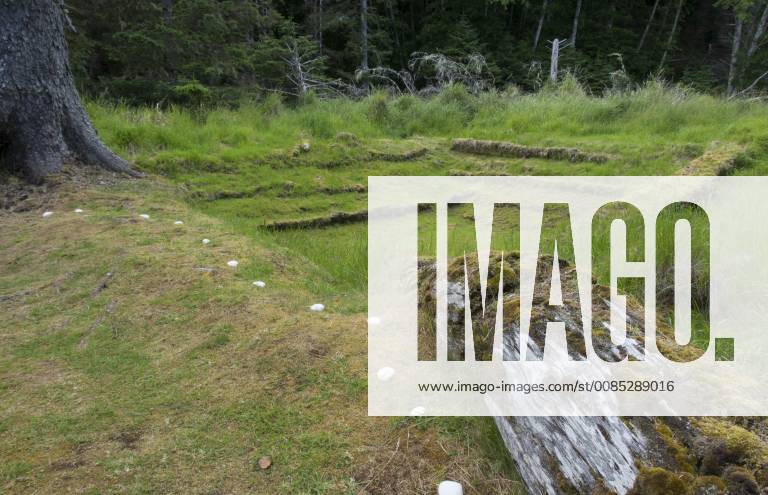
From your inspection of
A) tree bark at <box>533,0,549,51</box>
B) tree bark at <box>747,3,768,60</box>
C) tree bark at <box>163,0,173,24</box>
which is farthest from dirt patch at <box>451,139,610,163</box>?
tree bark at <box>533,0,549,51</box>

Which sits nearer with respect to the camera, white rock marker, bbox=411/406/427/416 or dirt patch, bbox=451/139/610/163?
white rock marker, bbox=411/406/427/416

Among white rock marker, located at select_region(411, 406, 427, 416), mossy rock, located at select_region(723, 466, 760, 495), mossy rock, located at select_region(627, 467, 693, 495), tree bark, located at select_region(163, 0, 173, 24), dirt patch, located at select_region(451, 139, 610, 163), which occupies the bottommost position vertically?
white rock marker, located at select_region(411, 406, 427, 416)

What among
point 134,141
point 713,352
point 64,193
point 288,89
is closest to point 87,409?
point 713,352

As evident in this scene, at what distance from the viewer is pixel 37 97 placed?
5062 millimetres

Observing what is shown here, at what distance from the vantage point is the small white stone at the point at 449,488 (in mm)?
1536

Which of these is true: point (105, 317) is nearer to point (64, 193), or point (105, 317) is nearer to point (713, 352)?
point (64, 193)

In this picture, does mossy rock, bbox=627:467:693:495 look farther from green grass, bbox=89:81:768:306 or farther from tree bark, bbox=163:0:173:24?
tree bark, bbox=163:0:173:24

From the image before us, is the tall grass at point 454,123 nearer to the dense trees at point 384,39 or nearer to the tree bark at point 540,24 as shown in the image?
the dense trees at point 384,39

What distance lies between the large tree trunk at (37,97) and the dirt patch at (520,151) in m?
4.87

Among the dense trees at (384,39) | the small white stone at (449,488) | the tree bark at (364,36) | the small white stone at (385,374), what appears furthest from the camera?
the tree bark at (364,36)

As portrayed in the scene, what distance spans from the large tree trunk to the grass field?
1.73 ft

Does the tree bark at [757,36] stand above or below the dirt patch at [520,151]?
above

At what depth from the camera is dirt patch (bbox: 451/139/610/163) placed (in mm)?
6702

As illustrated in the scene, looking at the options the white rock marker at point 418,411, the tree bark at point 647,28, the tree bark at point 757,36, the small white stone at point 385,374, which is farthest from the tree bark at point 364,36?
the white rock marker at point 418,411
